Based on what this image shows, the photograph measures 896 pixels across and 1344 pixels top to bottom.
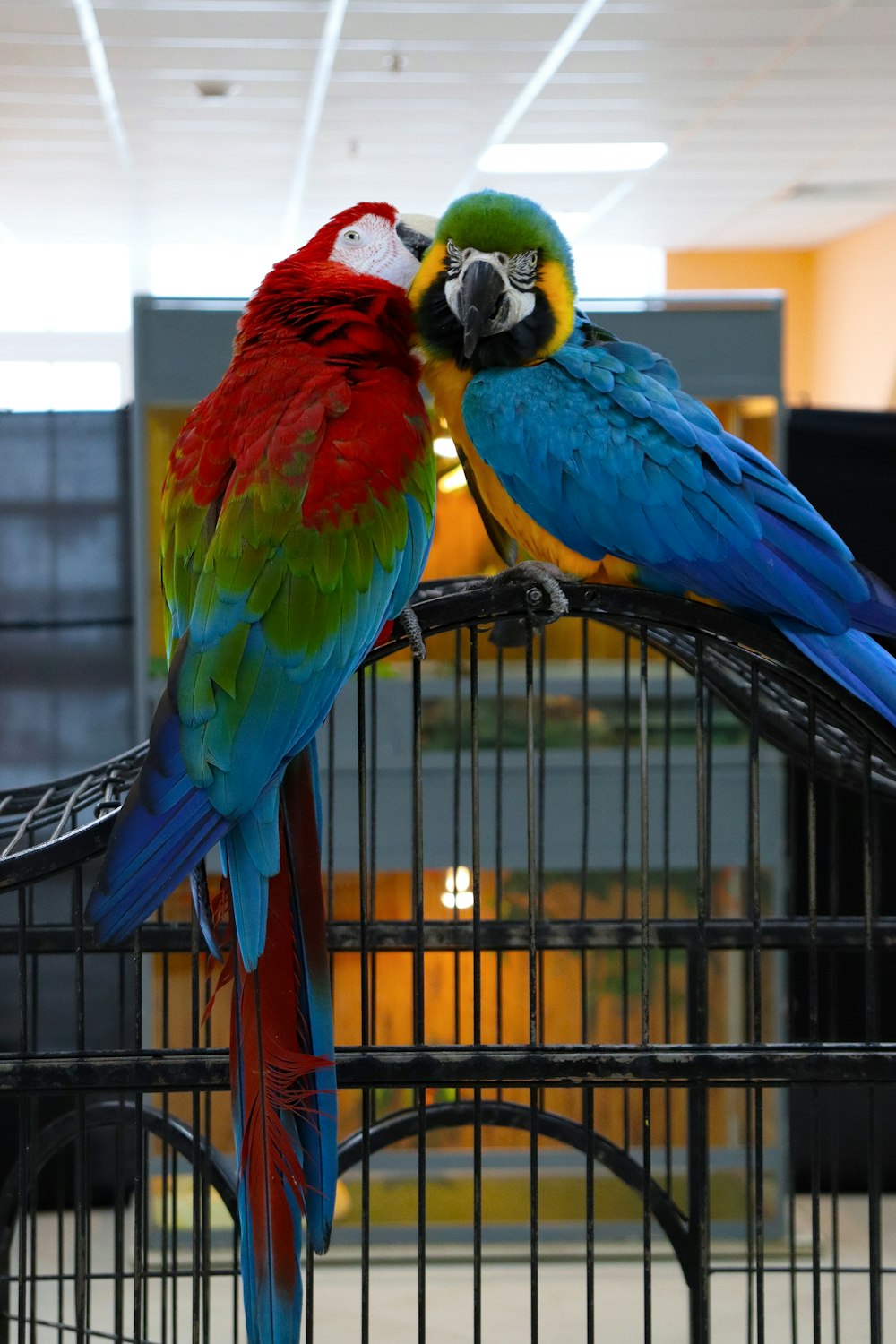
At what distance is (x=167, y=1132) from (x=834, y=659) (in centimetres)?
79

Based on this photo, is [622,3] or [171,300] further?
[622,3]

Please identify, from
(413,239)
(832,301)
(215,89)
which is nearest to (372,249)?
(413,239)

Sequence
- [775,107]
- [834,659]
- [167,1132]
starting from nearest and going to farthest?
1. [834,659]
2. [167,1132]
3. [775,107]

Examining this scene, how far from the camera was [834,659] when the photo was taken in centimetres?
85

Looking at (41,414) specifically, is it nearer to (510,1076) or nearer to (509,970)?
(509,970)

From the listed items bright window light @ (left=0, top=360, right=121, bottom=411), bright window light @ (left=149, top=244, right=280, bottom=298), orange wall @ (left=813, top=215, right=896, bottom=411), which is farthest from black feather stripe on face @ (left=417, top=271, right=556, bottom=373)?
bright window light @ (left=0, top=360, right=121, bottom=411)

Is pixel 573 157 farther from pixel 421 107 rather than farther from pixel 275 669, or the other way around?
pixel 275 669

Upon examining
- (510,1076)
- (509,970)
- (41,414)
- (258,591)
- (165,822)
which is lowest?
(509,970)

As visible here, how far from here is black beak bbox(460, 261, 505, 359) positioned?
90 centimetres

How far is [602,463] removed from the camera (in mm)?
922

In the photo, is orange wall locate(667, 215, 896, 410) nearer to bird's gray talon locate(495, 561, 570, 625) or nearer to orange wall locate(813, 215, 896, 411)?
orange wall locate(813, 215, 896, 411)

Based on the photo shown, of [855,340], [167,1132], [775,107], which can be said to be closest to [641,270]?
[855,340]

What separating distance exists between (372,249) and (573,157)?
317 cm

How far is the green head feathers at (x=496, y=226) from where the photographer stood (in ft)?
→ 3.03
